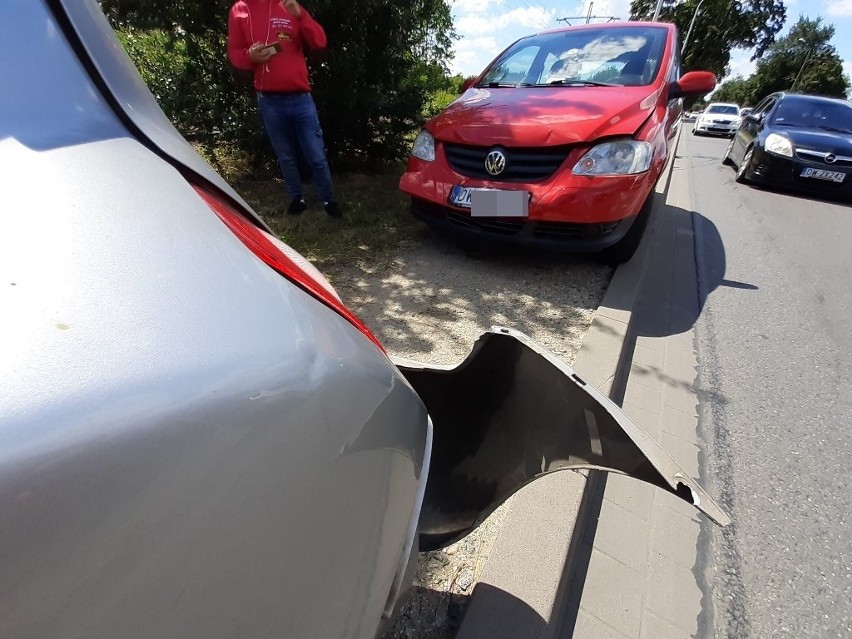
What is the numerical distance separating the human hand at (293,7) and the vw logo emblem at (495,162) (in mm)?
1712

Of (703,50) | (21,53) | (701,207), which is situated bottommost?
(703,50)

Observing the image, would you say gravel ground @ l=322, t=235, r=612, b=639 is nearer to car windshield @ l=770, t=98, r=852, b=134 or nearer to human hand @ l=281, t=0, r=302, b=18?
human hand @ l=281, t=0, r=302, b=18

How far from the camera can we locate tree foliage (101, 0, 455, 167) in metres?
4.59

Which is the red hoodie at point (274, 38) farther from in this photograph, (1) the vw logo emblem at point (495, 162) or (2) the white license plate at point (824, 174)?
(2) the white license plate at point (824, 174)

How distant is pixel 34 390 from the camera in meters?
0.50

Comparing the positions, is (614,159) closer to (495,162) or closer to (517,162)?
(517,162)

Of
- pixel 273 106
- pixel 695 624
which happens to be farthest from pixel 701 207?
pixel 695 624

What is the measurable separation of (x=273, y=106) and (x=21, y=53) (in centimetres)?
343

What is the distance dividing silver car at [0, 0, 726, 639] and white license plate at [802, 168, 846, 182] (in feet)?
26.0

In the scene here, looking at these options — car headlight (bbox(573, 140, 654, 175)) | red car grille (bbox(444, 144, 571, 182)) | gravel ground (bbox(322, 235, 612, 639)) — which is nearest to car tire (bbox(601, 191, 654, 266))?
gravel ground (bbox(322, 235, 612, 639))

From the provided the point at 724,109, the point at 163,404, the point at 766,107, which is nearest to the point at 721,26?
the point at 724,109

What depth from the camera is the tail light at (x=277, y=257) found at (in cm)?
86

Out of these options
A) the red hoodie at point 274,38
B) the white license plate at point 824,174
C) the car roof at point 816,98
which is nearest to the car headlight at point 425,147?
the red hoodie at point 274,38

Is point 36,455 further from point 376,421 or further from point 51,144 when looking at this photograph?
point 51,144
